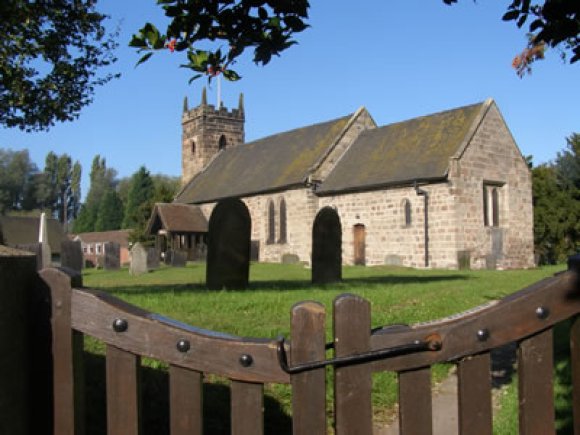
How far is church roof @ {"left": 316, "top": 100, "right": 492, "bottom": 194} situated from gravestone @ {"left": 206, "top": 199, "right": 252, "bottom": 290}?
1489cm

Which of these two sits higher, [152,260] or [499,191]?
[499,191]

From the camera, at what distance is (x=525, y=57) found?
442 inches

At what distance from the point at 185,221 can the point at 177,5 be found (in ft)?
119

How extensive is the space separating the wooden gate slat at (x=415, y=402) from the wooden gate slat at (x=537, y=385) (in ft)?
1.08

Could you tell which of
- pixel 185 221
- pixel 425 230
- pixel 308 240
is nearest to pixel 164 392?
pixel 425 230

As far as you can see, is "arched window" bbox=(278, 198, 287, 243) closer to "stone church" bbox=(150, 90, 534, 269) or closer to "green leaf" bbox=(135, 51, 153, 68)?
"stone church" bbox=(150, 90, 534, 269)

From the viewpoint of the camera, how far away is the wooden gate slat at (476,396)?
1.89m

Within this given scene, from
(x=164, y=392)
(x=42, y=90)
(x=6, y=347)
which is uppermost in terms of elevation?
(x=42, y=90)

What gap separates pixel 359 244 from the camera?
3062cm

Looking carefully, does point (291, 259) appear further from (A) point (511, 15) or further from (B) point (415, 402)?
(B) point (415, 402)

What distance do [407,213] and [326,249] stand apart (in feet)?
43.9

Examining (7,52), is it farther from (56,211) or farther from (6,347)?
(56,211)

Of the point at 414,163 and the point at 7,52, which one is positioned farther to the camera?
the point at 414,163

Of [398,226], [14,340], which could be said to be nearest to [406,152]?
[398,226]
